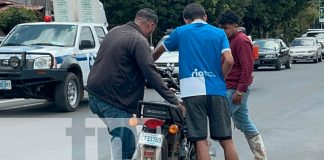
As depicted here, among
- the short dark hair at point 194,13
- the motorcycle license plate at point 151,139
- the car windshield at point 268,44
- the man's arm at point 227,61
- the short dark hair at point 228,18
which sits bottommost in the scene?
the car windshield at point 268,44

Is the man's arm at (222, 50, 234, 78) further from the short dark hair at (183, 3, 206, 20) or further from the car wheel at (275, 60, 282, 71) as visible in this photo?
the car wheel at (275, 60, 282, 71)

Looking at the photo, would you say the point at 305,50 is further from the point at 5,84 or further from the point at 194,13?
the point at 194,13

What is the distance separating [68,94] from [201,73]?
7381 mm

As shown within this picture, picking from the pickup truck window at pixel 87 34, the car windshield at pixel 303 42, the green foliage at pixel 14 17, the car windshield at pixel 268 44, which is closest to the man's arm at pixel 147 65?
the pickup truck window at pixel 87 34

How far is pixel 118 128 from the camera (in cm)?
579

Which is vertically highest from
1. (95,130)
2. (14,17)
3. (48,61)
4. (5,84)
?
(14,17)

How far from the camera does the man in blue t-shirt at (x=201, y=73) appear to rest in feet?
19.4

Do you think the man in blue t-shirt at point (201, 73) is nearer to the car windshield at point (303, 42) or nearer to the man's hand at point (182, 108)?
the man's hand at point (182, 108)

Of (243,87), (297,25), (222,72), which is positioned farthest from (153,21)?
(297,25)

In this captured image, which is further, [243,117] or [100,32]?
[100,32]

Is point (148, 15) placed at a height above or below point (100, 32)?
above

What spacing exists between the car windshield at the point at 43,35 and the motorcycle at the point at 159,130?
782 centimetres

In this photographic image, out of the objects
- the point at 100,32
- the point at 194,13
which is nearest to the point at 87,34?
the point at 100,32

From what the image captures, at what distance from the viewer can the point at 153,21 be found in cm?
588
